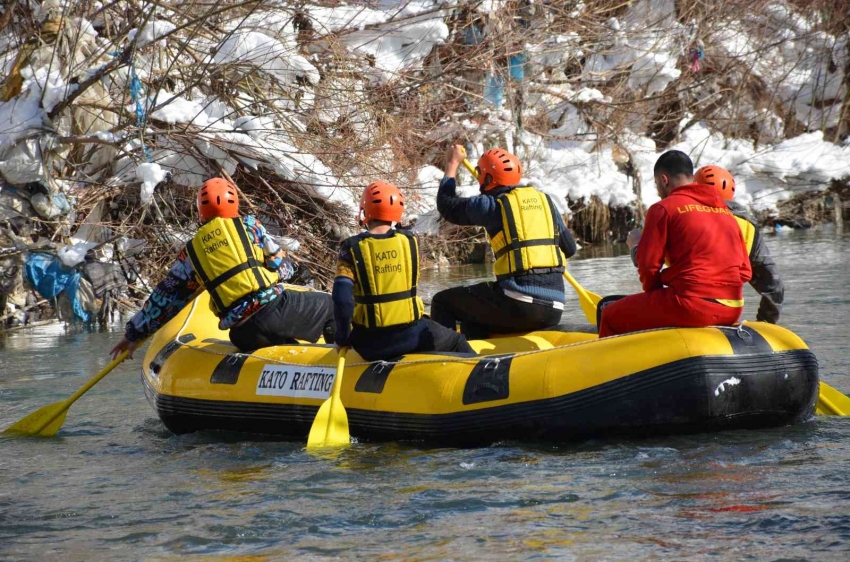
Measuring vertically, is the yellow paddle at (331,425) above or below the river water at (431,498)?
above

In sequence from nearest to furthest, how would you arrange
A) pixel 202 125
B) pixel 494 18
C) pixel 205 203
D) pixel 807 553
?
pixel 807 553 < pixel 205 203 < pixel 202 125 < pixel 494 18

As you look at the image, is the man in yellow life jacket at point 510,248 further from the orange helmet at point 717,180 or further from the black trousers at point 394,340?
the orange helmet at point 717,180

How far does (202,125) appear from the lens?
33.5 feet

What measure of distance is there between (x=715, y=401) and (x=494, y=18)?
10351 millimetres

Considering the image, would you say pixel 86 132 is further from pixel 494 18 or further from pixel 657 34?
pixel 657 34

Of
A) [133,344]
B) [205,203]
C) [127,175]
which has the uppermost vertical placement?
[127,175]

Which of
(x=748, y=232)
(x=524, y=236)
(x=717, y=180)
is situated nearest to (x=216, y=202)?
(x=524, y=236)

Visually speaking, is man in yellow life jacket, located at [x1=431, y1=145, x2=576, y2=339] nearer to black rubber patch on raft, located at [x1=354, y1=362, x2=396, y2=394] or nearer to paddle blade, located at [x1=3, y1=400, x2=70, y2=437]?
black rubber patch on raft, located at [x1=354, y1=362, x2=396, y2=394]

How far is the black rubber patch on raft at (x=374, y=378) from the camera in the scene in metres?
5.44

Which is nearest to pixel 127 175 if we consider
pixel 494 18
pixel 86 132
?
pixel 86 132

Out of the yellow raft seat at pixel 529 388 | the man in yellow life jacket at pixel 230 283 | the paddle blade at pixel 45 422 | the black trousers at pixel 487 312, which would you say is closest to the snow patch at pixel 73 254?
the paddle blade at pixel 45 422

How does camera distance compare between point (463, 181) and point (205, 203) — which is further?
point (463, 181)

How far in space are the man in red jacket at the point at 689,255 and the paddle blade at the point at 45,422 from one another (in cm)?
342

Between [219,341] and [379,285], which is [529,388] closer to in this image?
[379,285]
